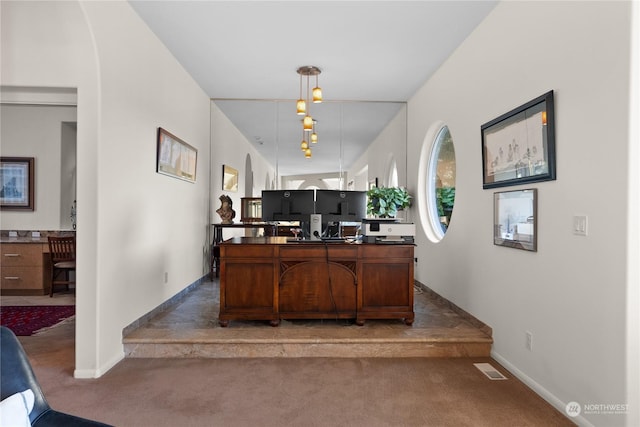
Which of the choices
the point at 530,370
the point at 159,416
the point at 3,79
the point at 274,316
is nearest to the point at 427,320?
the point at 530,370

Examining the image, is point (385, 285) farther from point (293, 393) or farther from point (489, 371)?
point (293, 393)

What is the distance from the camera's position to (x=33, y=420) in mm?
1373

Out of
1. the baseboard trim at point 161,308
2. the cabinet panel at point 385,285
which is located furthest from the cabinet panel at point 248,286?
the cabinet panel at point 385,285

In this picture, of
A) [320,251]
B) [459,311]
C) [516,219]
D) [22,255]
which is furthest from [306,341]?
[22,255]

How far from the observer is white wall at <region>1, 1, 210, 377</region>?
2943mm

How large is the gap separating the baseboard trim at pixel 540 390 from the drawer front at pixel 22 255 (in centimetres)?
579

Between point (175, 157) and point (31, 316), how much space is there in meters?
2.44

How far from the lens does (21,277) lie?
219 inches

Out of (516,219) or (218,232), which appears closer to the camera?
(516,219)

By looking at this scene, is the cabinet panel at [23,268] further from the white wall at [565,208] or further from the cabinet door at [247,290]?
the white wall at [565,208]

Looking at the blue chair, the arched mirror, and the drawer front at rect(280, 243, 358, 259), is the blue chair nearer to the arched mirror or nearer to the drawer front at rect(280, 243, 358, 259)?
the drawer front at rect(280, 243, 358, 259)

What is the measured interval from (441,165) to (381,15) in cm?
233

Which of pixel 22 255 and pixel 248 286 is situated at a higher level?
pixel 22 255

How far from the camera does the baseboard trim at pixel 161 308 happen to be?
355 cm
